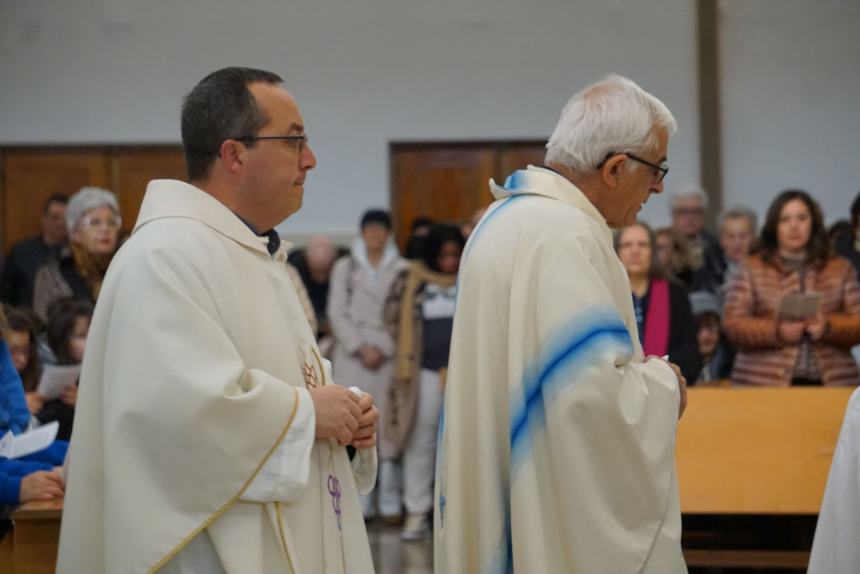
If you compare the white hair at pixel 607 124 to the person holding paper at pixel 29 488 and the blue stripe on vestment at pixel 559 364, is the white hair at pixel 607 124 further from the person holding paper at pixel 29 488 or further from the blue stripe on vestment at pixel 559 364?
the person holding paper at pixel 29 488

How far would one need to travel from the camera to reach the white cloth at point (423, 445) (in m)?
7.77

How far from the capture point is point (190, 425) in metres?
2.50

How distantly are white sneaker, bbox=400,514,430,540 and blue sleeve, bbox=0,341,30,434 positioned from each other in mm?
3750

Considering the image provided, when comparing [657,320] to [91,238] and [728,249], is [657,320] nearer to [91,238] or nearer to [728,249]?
[728,249]

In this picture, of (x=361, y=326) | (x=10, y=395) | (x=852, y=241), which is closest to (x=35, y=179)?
(x=361, y=326)

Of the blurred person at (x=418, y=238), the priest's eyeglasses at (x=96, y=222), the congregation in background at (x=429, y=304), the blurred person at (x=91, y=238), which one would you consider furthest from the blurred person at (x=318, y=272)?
the priest's eyeglasses at (x=96, y=222)

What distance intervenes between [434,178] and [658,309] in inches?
216

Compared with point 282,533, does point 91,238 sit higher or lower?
higher

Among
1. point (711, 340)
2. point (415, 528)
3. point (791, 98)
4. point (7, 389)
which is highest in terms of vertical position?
point (791, 98)

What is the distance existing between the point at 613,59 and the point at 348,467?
8650mm

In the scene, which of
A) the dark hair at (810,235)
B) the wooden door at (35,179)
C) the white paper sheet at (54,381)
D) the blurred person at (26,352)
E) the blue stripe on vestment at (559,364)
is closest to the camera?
the blue stripe on vestment at (559,364)

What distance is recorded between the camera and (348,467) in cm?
289

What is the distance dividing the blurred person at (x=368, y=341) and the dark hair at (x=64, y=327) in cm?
245

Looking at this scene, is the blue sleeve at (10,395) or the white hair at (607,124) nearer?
the white hair at (607,124)
